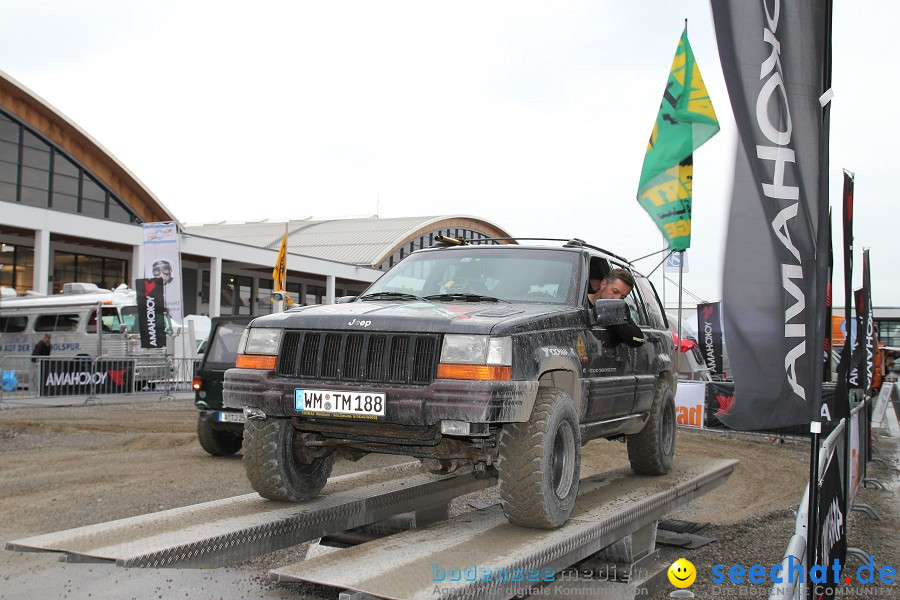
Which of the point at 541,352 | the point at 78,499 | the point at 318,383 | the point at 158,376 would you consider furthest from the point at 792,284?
the point at 158,376

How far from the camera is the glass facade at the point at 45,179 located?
33400 mm

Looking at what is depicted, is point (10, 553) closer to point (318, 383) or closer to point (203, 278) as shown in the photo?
point (318, 383)

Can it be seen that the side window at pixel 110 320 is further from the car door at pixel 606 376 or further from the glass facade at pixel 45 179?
the car door at pixel 606 376

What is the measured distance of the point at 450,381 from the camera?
13.2 feet

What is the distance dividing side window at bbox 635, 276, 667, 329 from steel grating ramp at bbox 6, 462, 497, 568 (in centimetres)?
258

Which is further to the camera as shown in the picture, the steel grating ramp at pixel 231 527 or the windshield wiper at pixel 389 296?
the windshield wiper at pixel 389 296

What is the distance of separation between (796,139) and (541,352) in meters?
1.76

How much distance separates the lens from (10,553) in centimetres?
545

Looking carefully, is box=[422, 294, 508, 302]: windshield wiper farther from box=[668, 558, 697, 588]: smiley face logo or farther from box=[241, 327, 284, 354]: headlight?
box=[668, 558, 697, 588]: smiley face logo

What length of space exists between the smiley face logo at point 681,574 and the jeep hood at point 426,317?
178cm

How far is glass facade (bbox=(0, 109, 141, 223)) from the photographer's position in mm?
33400

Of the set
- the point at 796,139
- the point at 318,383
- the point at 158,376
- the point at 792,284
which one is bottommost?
the point at 158,376

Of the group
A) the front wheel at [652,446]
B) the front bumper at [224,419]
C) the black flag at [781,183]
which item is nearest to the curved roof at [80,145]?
the front bumper at [224,419]

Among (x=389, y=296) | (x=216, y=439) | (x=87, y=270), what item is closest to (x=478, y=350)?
(x=389, y=296)
